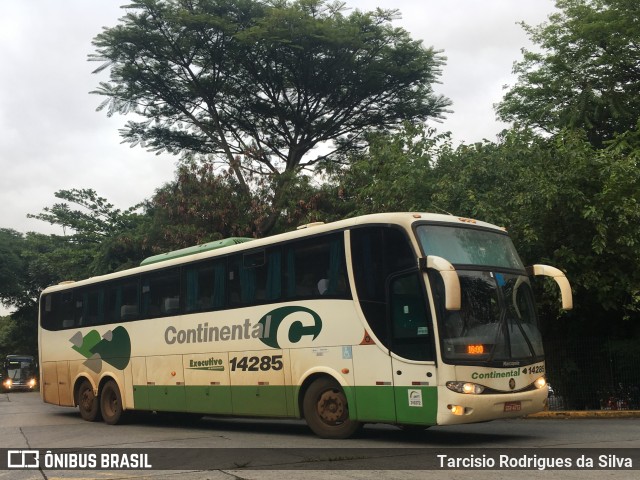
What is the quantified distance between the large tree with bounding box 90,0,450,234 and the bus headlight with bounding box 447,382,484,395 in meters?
17.7

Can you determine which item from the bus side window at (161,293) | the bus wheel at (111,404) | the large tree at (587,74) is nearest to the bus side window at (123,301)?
the bus side window at (161,293)

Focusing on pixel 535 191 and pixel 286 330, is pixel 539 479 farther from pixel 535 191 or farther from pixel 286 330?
pixel 535 191

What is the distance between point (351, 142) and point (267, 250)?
19605 millimetres

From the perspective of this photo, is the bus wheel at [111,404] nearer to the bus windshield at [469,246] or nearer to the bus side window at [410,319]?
the bus side window at [410,319]

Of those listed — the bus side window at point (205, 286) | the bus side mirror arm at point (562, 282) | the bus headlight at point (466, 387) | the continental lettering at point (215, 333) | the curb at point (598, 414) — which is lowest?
the curb at point (598, 414)

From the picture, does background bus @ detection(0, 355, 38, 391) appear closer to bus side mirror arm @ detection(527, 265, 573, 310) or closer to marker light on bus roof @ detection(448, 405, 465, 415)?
bus side mirror arm @ detection(527, 265, 573, 310)

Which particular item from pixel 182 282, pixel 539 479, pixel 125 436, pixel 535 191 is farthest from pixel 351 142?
pixel 539 479

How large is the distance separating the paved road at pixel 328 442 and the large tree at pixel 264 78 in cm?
1305

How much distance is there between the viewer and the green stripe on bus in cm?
Answer: 1078

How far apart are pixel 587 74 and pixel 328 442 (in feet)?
65.7

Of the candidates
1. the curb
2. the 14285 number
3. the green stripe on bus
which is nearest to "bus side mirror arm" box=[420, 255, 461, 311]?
the green stripe on bus

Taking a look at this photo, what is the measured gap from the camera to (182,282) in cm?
1523

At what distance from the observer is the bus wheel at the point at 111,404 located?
55.8 ft

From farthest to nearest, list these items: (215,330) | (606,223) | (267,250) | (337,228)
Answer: (606,223)
(215,330)
(267,250)
(337,228)
